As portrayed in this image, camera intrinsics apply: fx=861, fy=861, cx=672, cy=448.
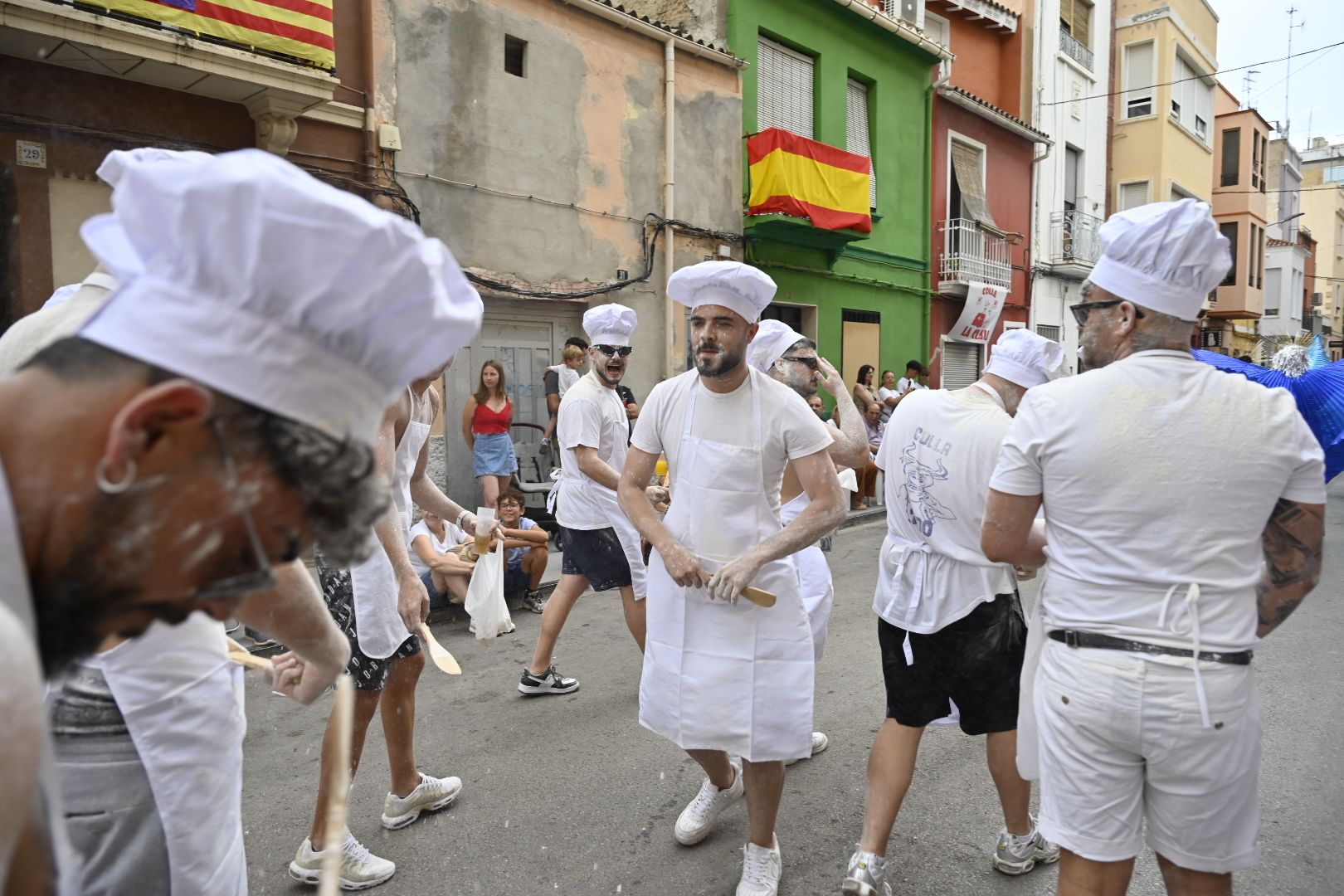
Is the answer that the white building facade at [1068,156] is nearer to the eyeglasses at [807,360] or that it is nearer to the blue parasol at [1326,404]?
the eyeglasses at [807,360]

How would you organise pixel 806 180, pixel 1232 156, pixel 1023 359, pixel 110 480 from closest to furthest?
pixel 110 480 < pixel 1023 359 < pixel 806 180 < pixel 1232 156

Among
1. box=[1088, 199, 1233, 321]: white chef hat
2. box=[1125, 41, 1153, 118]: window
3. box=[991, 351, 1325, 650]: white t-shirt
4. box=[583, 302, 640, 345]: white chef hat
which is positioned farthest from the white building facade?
box=[991, 351, 1325, 650]: white t-shirt

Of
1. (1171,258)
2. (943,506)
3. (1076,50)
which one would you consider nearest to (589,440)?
(943,506)

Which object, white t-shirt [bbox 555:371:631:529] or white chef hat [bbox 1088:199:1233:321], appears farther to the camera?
white t-shirt [bbox 555:371:631:529]

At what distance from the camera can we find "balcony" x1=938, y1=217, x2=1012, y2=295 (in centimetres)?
1736

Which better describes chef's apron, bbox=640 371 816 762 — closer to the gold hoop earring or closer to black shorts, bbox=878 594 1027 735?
black shorts, bbox=878 594 1027 735

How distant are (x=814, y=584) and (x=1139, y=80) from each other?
24.8m

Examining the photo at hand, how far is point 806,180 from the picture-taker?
12.9 meters

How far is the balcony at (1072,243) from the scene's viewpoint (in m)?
20.5

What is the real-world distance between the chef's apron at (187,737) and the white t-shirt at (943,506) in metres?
2.13

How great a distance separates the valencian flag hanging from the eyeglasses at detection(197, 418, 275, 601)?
22.8ft

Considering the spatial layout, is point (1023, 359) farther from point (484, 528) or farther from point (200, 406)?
point (200, 406)

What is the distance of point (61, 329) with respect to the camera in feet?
4.77

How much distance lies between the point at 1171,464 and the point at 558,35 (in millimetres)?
9883
